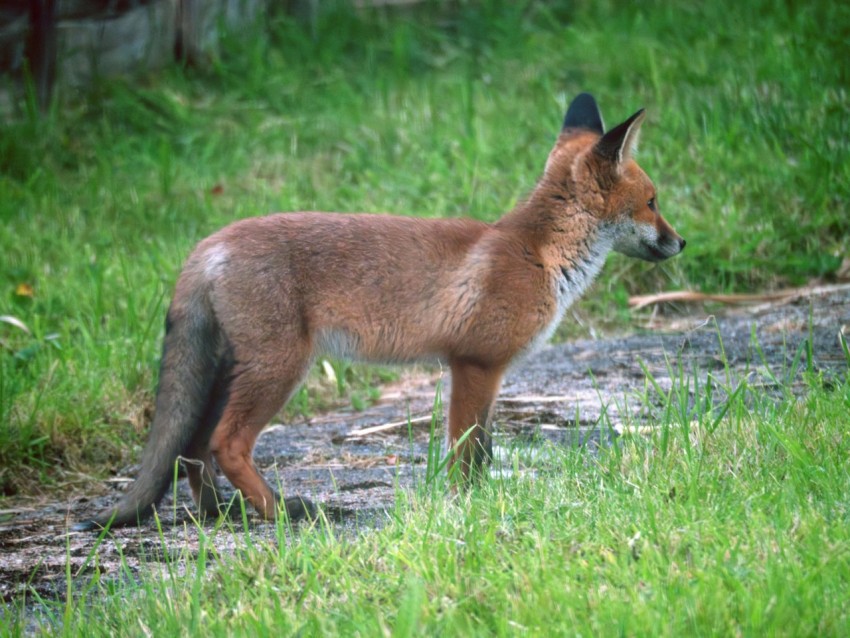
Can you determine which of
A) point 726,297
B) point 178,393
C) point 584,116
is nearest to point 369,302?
point 178,393

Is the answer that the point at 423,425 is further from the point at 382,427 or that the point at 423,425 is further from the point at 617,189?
the point at 617,189

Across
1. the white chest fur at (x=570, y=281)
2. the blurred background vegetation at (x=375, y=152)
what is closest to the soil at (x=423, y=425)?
the white chest fur at (x=570, y=281)

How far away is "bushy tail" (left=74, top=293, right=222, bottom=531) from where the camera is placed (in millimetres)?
4598

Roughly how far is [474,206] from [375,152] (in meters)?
1.67

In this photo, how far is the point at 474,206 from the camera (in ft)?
26.7

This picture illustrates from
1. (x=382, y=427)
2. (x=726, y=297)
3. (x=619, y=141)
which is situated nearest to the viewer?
(x=619, y=141)

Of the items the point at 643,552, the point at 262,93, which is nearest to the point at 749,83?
the point at 262,93

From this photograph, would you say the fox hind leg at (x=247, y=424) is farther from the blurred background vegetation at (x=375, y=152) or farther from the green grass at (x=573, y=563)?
the blurred background vegetation at (x=375, y=152)

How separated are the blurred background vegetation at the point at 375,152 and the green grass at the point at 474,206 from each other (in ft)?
0.08

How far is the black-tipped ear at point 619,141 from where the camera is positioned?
5.36m

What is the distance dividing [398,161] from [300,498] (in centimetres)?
516

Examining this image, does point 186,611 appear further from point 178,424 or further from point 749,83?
point 749,83

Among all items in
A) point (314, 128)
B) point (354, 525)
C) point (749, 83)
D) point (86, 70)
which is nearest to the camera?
point (354, 525)

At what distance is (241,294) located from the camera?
488 cm
